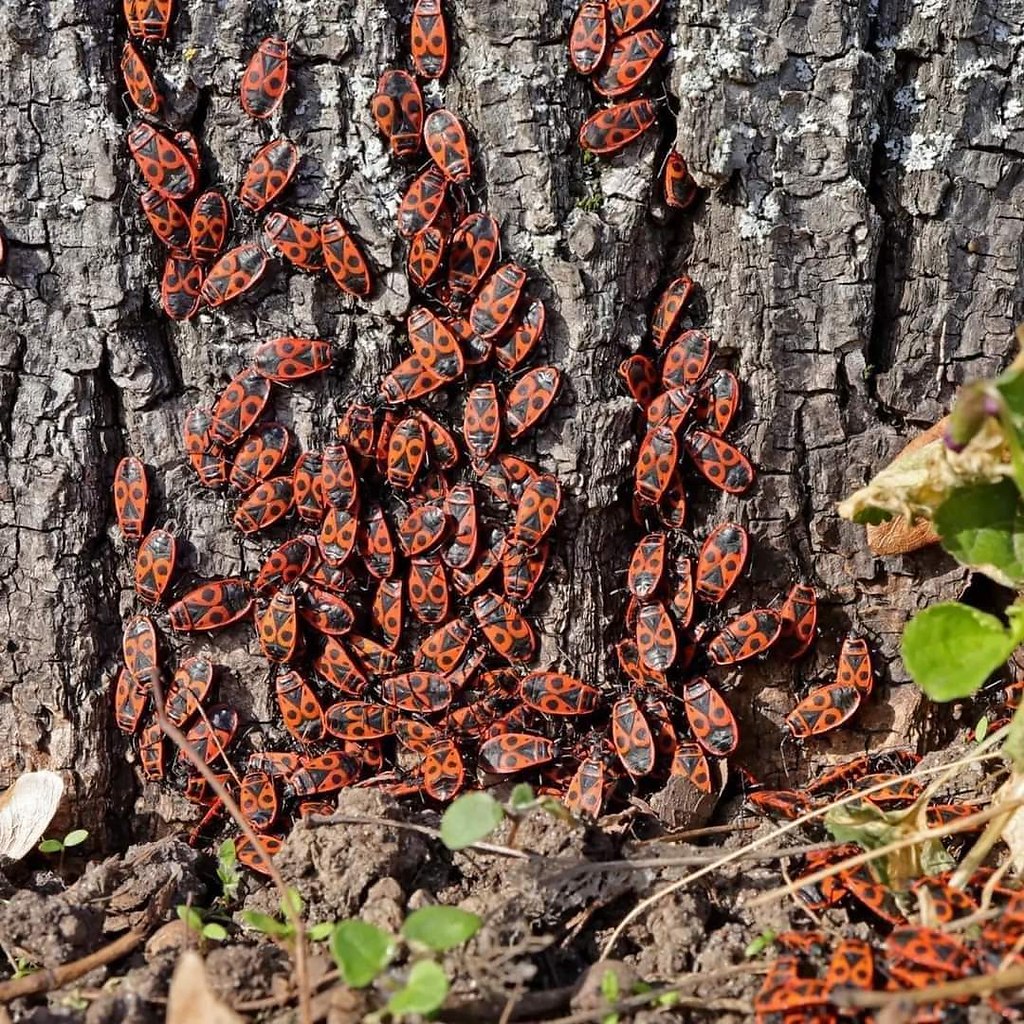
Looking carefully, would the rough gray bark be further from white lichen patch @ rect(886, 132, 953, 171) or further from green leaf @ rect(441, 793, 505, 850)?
green leaf @ rect(441, 793, 505, 850)

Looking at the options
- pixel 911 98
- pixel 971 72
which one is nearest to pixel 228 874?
pixel 911 98

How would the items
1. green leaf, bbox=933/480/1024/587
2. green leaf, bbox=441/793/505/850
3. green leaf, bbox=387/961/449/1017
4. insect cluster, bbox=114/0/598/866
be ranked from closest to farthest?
green leaf, bbox=387/961/449/1017 < green leaf, bbox=441/793/505/850 < green leaf, bbox=933/480/1024/587 < insect cluster, bbox=114/0/598/866

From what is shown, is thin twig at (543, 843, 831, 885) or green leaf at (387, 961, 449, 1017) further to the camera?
thin twig at (543, 843, 831, 885)

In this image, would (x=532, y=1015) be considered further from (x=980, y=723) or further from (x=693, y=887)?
(x=980, y=723)

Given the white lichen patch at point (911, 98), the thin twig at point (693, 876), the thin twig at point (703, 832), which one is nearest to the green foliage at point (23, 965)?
the thin twig at point (693, 876)

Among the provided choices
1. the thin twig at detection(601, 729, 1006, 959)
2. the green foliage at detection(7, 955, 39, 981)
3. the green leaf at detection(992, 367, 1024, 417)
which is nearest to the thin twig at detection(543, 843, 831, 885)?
the thin twig at detection(601, 729, 1006, 959)
